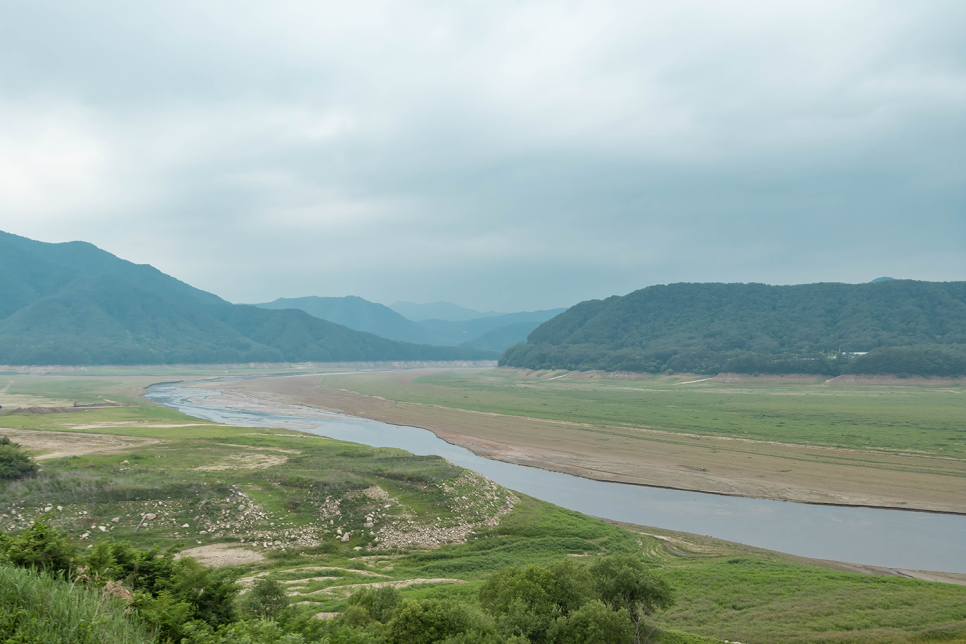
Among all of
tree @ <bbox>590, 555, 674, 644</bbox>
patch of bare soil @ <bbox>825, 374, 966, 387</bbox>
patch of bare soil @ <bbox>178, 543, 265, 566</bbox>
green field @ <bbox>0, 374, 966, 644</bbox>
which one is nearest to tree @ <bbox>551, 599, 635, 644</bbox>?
tree @ <bbox>590, 555, 674, 644</bbox>

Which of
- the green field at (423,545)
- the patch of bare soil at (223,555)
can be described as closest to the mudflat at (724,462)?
the green field at (423,545)

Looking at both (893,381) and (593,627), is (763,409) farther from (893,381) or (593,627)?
(593,627)

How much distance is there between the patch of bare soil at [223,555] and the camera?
2520 centimetres

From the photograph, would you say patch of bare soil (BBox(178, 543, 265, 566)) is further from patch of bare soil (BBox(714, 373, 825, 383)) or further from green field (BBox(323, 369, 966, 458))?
patch of bare soil (BBox(714, 373, 825, 383))

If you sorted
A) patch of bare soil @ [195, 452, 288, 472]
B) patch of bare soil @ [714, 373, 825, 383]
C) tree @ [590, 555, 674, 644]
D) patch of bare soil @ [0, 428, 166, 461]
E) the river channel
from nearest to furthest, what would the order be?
tree @ [590, 555, 674, 644] < the river channel < patch of bare soil @ [195, 452, 288, 472] < patch of bare soil @ [0, 428, 166, 461] < patch of bare soil @ [714, 373, 825, 383]

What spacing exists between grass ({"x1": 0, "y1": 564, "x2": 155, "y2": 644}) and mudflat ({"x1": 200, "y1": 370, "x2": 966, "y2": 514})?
45.9 metres

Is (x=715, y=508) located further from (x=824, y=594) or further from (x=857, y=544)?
(x=824, y=594)

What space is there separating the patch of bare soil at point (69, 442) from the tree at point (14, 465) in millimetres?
9476

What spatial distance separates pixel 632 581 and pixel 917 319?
228 meters

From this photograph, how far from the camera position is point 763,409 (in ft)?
291

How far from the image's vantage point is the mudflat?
4262 cm

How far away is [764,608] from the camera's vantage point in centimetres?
2170

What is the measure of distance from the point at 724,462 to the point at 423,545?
3711 cm

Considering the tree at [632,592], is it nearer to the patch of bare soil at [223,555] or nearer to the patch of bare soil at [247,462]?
the patch of bare soil at [223,555]
